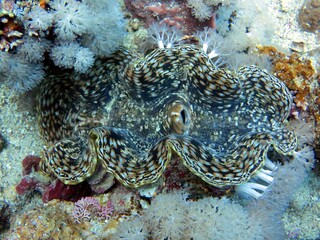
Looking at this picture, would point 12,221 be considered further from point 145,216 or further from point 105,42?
point 105,42

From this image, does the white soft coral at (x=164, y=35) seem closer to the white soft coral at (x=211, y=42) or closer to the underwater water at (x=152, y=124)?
the underwater water at (x=152, y=124)

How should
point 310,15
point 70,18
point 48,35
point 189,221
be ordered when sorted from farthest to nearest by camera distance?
point 310,15 → point 189,221 → point 48,35 → point 70,18

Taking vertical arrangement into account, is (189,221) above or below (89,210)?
above

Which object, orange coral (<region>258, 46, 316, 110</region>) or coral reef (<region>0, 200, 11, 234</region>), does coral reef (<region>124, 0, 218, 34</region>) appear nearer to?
orange coral (<region>258, 46, 316, 110</region>)

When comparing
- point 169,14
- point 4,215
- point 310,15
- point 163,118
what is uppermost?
point 310,15

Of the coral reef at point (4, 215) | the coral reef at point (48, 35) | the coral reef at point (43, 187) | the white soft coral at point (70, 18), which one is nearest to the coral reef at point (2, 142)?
the coral reef at point (43, 187)

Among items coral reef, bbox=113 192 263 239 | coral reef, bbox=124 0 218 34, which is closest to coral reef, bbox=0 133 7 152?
coral reef, bbox=113 192 263 239

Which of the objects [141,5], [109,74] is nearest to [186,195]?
[109,74]

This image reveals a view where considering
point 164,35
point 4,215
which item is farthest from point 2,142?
point 164,35

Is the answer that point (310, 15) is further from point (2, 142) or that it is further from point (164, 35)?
point (2, 142)
